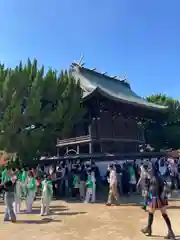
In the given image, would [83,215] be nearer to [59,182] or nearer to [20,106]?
[59,182]

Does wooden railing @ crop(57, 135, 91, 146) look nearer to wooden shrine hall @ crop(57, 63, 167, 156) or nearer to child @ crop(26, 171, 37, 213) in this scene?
wooden shrine hall @ crop(57, 63, 167, 156)

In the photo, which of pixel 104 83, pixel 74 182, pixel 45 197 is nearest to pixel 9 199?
pixel 45 197

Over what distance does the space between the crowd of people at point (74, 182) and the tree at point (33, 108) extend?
1.62m

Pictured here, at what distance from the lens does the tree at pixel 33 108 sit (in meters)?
16.2

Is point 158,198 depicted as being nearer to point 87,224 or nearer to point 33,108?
point 87,224

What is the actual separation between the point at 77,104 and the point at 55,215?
28.5ft

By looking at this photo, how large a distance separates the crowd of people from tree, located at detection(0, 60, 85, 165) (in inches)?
63.7

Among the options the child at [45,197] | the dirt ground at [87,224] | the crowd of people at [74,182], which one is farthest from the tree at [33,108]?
the child at [45,197]

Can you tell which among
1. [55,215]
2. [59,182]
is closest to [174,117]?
[59,182]

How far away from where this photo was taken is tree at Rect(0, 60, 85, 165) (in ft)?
53.1

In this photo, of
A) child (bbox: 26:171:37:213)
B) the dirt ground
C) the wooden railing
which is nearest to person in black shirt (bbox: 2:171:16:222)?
the dirt ground

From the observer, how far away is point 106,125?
20.3m

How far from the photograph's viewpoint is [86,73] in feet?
86.9

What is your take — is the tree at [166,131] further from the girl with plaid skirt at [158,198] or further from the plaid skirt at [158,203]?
the plaid skirt at [158,203]
